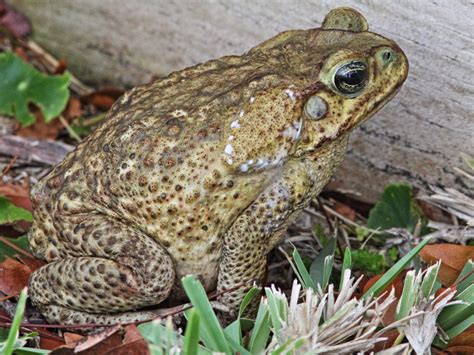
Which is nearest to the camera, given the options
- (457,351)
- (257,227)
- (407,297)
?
(407,297)

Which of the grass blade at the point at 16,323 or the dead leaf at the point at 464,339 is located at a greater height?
the grass blade at the point at 16,323

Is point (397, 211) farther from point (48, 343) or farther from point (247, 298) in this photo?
point (48, 343)

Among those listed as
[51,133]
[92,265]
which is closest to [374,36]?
[92,265]

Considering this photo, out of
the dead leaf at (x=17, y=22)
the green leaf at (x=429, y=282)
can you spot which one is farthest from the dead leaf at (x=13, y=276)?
the dead leaf at (x=17, y=22)

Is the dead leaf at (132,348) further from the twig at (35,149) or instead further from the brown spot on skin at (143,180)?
the twig at (35,149)

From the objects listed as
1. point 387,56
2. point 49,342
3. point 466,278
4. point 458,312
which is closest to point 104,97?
point 49,342
